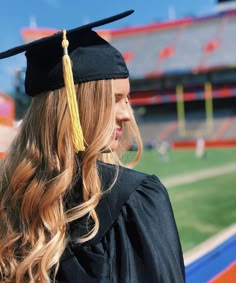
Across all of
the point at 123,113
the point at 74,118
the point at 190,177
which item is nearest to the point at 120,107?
the point at 123,113

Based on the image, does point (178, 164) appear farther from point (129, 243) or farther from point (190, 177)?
point (129, 243)

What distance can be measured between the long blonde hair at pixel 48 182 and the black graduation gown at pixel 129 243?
2 centimetres

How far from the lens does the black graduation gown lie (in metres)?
0.94

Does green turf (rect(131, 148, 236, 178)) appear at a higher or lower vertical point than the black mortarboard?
lower

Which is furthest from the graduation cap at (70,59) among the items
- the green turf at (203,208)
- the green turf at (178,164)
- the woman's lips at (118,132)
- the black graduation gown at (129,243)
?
the green turf at (178,164)

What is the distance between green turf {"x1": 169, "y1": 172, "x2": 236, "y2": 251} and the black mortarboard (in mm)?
3319

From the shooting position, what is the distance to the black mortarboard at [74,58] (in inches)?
42.9

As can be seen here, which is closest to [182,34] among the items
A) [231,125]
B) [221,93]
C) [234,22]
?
[234,22]

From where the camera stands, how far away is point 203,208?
255 inches

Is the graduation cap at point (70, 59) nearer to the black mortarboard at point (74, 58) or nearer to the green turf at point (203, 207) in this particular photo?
the black mortarboard at point (74, 58)

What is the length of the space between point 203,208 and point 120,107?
5.56 m

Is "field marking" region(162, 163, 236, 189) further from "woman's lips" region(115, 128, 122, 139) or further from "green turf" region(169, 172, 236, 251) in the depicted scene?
"woman's lips" region(115, 128, 122, 139)

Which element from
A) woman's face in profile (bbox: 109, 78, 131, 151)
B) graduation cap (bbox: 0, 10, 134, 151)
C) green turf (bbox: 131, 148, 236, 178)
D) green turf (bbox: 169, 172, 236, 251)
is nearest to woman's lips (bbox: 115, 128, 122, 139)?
woman's face in profile (bbox: 109, 78, 131, 151)

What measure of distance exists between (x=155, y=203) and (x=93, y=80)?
0.29 m
